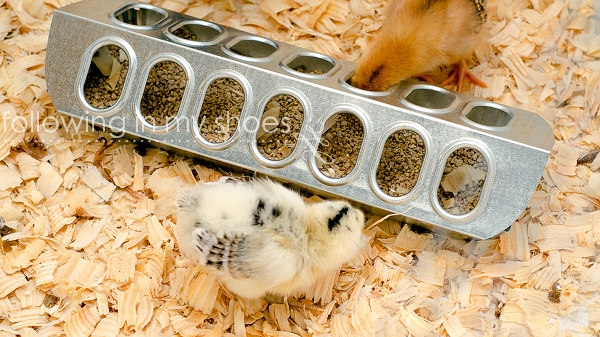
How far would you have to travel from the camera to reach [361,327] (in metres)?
1.97

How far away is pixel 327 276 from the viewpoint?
207 centimetres

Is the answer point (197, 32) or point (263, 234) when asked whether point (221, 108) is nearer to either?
point (197, 32)

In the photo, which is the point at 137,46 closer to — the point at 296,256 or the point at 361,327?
the point at 296,256

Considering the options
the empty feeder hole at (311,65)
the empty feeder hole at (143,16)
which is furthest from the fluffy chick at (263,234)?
the empty feeder hole at (143,16)

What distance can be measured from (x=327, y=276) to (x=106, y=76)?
1247 mm

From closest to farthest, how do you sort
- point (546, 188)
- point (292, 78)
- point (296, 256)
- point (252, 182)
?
point (296, 256) → point (252, 182) → point (292, 78) → point (546, 188)

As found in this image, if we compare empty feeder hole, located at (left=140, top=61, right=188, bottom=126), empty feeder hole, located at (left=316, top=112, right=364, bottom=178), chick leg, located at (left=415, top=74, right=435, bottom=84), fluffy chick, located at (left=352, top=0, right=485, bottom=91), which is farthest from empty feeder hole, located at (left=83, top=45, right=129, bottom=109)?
chick leg, located at (left=415, top=74, right=435, bottom=84)

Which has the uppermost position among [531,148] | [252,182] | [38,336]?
[531,148]

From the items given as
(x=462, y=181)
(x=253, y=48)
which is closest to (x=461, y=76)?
(x=462, y=181)

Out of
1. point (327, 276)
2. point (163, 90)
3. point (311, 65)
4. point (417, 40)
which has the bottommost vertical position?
point (327, 276)

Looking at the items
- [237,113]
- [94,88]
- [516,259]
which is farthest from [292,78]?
[516,259]

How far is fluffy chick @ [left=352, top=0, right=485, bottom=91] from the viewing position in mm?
2078

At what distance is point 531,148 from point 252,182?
994 millimetres

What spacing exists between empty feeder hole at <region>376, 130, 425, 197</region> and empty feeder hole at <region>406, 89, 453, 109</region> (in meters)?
0.22
